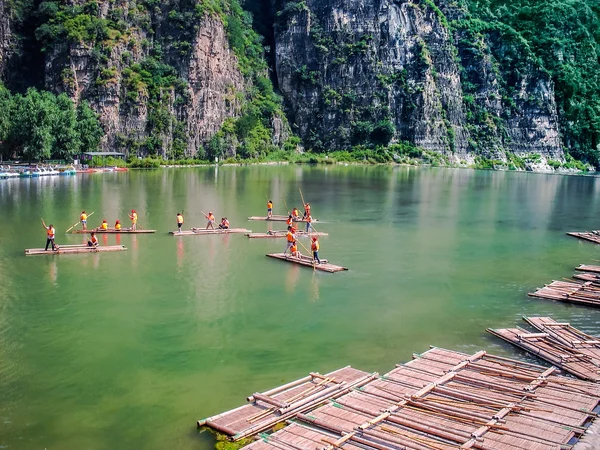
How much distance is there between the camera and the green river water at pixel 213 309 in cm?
2008

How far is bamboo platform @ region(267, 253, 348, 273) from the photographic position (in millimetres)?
37750

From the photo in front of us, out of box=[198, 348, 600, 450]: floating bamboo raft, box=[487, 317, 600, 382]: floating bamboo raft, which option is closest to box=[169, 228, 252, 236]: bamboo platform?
box=[487, 317, 600, 382]: floating bamboo raft

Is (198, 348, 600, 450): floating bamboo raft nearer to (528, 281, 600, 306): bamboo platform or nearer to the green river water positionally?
the green river water

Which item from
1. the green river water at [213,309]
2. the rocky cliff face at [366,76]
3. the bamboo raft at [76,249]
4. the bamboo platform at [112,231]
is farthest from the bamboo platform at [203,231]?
the rocky cliff face at [366,76]

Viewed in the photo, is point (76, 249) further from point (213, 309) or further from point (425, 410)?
point (425, 410)

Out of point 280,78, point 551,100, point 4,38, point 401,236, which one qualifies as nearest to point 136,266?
point 401,236

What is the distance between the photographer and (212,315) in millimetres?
28859

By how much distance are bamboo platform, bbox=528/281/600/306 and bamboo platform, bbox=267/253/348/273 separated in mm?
11217

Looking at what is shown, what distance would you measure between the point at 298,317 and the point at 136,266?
43.4 ft

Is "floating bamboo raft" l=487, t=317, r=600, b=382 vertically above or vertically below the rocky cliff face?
below

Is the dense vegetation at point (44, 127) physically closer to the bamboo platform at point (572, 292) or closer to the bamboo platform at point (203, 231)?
the bamboo platform at point (203, 231)

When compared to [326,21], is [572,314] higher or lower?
lower

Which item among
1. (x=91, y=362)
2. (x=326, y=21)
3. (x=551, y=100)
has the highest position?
(x=326, y=21)

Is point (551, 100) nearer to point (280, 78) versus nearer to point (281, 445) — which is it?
point (280, 78)
